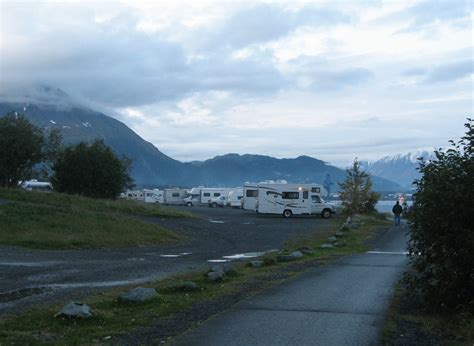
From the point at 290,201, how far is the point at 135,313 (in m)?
39.7

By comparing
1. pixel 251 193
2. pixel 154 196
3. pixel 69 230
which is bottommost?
pixel 69 230

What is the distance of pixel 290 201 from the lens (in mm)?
48438

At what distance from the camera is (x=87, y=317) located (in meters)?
8.51

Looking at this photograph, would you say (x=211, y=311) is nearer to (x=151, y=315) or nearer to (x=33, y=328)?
(x=151, y=315)

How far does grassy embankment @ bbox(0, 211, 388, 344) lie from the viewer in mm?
7719

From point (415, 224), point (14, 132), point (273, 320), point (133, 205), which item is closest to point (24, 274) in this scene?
point (273, 320)

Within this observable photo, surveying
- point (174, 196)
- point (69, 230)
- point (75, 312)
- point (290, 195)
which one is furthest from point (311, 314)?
point (174, 196)

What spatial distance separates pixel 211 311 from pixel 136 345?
7.56 ft

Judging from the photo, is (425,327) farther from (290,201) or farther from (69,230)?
(290,201)

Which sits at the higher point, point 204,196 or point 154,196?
point 204,196

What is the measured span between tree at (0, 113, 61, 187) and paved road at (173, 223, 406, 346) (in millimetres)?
33180

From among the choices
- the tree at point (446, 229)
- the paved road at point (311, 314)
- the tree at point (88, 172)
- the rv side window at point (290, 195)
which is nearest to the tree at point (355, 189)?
the rv side window at point (290, 195)

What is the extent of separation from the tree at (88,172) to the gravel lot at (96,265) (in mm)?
18477

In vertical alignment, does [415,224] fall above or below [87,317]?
above
